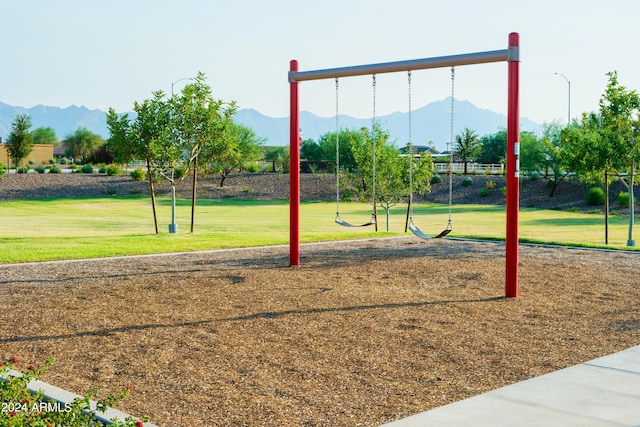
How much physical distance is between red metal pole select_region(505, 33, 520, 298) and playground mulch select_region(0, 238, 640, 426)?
1.32ft

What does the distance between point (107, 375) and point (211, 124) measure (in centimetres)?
1504

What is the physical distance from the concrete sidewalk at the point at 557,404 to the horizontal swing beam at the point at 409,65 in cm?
530

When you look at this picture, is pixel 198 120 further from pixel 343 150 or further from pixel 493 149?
pixel 493 149

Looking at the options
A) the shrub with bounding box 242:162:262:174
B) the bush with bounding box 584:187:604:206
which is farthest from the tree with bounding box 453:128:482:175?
the bush with bounding box 584:187:604:206

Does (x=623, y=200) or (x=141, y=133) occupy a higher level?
(x=141, y=133)

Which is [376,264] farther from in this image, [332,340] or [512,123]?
[332,340]

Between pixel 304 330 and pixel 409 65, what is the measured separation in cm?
504

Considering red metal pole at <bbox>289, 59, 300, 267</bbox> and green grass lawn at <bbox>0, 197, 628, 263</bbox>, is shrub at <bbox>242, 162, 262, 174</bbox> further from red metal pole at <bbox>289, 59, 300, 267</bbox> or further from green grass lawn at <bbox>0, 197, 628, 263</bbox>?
red metal pole at <bbox>289, 59, 300, 267</bbox>

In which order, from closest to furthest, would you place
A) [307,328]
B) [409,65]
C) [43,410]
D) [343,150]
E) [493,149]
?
[43,410]
[307,328]
[409,65]
[343,150]
[493,149]

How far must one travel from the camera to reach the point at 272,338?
26.1ft

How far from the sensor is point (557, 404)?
554 centimetres

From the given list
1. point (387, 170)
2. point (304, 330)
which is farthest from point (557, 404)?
point (387, 170)

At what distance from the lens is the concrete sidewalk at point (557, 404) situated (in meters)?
5.15

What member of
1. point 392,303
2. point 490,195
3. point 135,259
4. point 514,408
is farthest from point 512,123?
point 490,195
